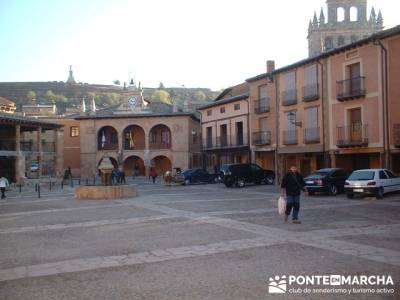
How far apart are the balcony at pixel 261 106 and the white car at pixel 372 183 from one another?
47.1ft

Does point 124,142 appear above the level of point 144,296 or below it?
above

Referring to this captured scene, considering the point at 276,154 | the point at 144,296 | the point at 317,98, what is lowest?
the point at 144,296

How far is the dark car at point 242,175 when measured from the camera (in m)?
30.6

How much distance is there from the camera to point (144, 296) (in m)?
6.07

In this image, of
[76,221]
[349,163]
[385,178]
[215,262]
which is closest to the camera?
[215,262]

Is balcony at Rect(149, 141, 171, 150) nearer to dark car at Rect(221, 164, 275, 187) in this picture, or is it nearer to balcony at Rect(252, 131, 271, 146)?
balcony at Rect(252, 131, 271, 146)

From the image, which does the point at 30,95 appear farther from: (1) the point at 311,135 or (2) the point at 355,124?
(2) the point at 355,124

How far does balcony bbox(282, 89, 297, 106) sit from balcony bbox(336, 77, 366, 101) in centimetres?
423

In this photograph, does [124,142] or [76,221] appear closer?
[76,221]

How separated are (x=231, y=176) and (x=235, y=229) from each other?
18991 millimetres

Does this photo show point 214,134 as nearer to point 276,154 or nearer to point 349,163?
A: point 276,154

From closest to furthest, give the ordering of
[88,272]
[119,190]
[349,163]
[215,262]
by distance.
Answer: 1. [88,272]
2. [215,262]
3. [119,190]
4. [349,163]

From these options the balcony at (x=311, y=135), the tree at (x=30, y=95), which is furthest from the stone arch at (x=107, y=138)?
the tree at (x=30, y=95)

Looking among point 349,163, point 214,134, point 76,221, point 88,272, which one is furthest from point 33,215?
point 214,134
